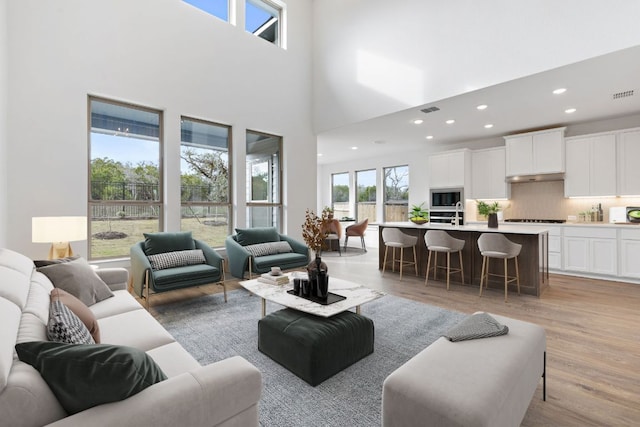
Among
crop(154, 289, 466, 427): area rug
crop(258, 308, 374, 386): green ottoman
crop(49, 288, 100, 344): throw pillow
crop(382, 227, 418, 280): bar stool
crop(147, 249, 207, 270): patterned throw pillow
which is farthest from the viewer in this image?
crop(382, 227, 418, 280): bar stool

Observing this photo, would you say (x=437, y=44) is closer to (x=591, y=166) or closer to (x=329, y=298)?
(x=591, y=166)

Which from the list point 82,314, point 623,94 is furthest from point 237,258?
point 623,94

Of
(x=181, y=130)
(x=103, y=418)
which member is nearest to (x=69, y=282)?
(x=103, y=418)

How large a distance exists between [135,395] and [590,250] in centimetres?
651

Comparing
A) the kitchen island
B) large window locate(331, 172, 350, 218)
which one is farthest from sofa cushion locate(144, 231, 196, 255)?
large window locate(331, 172, 350, 218)

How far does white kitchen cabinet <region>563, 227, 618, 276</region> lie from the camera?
4.82 metres

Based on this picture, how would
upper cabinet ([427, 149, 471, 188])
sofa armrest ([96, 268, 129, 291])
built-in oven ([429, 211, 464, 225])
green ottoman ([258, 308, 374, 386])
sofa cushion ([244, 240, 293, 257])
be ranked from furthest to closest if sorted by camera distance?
1. built-in oven ([429, 211, 464, 225])
2. upper cabinet ([427, 149, 471, 188])
3. sofa cushion ([244, 240, 293, 257])
4. sofa armrest ([96, 268, 129, 291])
5. green ottoman ([258, 308, 374, 386])

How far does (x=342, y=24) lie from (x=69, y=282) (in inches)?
239

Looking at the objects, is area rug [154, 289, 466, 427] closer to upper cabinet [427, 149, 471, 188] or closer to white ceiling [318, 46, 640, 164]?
white ceiling [318, 46, 640, 164]

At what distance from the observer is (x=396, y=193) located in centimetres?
874

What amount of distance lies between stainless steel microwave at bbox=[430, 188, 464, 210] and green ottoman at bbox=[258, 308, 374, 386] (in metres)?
5.23

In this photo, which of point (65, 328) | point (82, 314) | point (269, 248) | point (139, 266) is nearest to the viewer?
point (65, 328)

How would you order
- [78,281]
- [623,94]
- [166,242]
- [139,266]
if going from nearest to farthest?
Result: [78,281] → [139,266] → [166,242] → [623,94]

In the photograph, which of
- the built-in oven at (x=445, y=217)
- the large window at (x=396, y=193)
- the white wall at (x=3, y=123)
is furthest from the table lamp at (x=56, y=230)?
the large window at (x=396, y=193)
